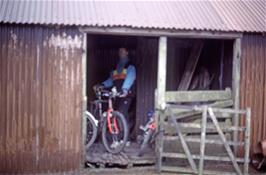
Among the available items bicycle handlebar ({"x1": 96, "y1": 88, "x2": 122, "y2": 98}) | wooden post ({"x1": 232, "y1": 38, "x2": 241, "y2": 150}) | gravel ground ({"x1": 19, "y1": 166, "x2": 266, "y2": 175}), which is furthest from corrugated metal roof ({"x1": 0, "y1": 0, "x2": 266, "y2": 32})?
gravel ground ({"x1": 19, "y1": 166, "x2": 266, "y2": 175})

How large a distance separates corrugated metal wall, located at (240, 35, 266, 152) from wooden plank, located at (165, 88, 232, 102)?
36 cm

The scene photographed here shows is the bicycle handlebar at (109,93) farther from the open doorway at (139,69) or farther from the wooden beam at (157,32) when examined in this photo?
the wooden beam at (157,32)

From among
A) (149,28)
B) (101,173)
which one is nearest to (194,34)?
(149,28)

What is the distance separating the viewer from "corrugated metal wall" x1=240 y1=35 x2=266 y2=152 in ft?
26.4

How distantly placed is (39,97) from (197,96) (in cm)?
317

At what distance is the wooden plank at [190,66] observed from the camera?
9.23 m

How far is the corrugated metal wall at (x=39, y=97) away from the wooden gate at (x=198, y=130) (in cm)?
178

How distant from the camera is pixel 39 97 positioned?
7.38 m

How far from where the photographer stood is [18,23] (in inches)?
279

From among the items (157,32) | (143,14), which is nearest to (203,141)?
(157,32)

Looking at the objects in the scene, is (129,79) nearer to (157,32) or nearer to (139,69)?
(139,69)

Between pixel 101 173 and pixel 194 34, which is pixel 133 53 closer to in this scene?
pixel 194 34

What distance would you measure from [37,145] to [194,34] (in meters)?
3.69

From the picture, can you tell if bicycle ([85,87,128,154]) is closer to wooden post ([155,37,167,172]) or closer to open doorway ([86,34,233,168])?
wooden post ([155,37,167,172])
